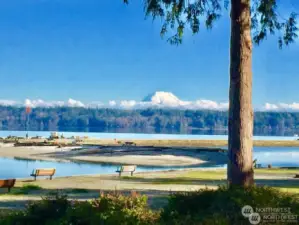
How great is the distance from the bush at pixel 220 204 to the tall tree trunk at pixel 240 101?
201 centimetres

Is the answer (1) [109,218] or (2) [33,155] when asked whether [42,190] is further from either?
(2) [33,155]

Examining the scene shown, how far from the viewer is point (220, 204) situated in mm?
9836

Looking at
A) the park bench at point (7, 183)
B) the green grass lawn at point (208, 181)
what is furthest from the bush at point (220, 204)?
the park bench at point (7, 183)

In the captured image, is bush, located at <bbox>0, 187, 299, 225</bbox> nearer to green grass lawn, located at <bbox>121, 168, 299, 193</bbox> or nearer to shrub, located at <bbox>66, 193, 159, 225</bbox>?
shrub, located at <bbox>66, 193, 159, 225</bbox>

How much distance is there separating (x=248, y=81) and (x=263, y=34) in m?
3.52

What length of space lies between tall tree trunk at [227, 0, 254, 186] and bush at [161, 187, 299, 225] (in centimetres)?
201

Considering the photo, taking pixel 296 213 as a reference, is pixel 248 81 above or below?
above

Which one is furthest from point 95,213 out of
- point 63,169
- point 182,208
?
point 63,169

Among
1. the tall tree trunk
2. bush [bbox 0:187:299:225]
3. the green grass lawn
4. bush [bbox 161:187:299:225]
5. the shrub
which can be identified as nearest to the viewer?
bush [bbox 161:187:299:225]

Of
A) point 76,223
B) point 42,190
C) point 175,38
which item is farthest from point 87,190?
point 76,223

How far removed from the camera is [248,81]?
12766mm

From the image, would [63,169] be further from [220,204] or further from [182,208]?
[220,204]

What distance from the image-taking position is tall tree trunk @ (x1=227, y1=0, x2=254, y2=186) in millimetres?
12477

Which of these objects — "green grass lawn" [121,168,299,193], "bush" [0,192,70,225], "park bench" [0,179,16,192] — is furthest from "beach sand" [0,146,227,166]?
"bush" [0,192,70,225]
